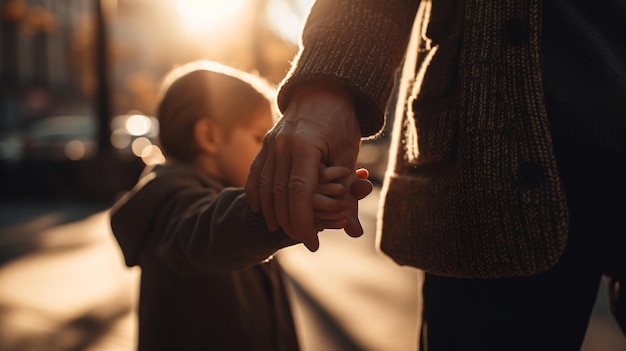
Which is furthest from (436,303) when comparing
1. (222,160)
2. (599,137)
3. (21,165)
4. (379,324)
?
(21,165)

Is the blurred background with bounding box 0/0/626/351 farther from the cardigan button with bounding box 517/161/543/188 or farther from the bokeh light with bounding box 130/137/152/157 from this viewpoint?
the cardigan button with bounding box 517/161/543/188

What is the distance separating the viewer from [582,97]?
125 centimetres

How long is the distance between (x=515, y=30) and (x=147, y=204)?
107 cm

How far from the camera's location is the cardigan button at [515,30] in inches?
49.1

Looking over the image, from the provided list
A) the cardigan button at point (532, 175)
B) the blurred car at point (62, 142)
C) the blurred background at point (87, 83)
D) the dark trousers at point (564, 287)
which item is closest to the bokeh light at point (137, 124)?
the blurred background at point (87, 83)

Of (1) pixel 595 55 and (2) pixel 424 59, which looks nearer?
(1) pixel 595 55

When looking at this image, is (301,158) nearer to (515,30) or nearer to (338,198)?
(338,198)

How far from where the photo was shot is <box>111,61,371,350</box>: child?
1657mm

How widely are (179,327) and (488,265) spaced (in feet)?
3.20

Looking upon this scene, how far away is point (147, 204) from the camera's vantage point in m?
1.85

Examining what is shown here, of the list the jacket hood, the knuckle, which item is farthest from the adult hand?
the jacket hood

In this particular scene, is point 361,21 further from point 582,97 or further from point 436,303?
point 436,303

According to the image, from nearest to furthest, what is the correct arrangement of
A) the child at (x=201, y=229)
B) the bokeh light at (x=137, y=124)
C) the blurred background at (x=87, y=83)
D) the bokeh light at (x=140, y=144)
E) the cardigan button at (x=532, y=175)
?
the cardigan button at (x=532, y=175) → the child at (x=201, y=229) → the blurred background at (x=87, y=83) → the bokeh light at (x=140, y=144) → the bokeh light at (x=137, y=124)

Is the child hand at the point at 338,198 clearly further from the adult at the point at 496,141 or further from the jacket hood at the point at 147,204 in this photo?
the jacket hood at the point at 147,204
